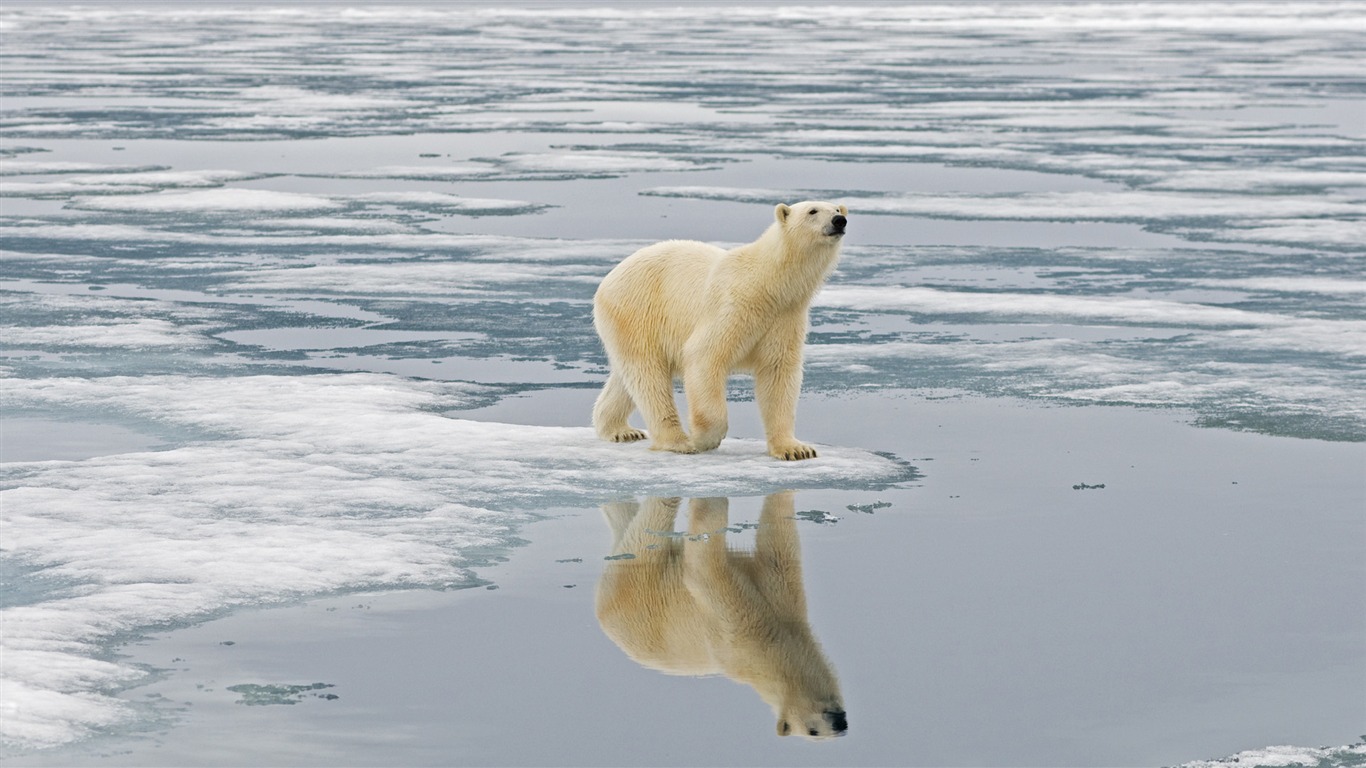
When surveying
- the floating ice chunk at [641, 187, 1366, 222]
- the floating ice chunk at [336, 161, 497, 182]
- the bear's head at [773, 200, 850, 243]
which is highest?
the bear's head at [773, 200, 850, 243]

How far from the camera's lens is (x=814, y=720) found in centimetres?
367

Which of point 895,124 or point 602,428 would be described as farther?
point 895,124

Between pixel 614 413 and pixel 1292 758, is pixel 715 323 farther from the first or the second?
pixel 1292 758

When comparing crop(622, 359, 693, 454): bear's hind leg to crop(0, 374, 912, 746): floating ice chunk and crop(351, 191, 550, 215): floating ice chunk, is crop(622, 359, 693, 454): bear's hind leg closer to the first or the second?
crop(0, 374, 912, 746): floating ice chunk

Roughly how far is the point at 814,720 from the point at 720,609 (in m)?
0.75

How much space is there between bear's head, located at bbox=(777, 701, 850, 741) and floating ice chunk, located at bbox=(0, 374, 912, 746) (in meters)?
1.22

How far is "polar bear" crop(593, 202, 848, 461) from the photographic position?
234 inches

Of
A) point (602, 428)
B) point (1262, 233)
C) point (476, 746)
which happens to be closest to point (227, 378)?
point (602, 428)

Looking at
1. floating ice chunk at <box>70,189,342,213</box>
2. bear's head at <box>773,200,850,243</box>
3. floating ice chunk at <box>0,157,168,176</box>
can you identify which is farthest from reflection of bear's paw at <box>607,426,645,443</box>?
floating ice chunk at <box>0,157,168,176</box>

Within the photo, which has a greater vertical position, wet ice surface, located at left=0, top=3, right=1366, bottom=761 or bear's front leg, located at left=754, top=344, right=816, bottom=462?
bear's front leg, located at left=754, top=344, right=816, bottom=462

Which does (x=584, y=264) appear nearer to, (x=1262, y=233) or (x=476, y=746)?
(x=1262, y=233)

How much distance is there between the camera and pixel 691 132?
18906 mm

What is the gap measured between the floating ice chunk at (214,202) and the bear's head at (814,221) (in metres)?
7.70

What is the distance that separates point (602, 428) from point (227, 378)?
176cm
